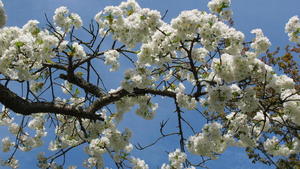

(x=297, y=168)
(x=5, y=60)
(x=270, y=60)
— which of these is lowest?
(x=5, y=60)

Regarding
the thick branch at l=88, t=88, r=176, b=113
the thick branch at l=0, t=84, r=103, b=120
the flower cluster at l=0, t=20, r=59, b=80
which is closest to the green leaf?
the flower cluster at l=0, t=20, r=59, b=80

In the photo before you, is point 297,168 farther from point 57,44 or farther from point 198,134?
point 57,44

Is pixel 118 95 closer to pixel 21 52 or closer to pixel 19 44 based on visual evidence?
pixel 21 52

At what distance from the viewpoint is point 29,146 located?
9.46m

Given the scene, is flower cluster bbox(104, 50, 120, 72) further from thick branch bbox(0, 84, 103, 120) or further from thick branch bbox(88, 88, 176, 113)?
thick branch bbox(0, 84, 103, 120)

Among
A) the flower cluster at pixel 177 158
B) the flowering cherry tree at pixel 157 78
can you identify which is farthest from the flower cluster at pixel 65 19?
the flower cluster at pixel 177 158

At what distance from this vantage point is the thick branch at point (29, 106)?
6.92 metres

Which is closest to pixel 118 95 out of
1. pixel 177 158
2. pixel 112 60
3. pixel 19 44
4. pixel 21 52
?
pixel 112 60

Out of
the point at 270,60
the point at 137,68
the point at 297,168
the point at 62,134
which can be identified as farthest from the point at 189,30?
the point at 270,60

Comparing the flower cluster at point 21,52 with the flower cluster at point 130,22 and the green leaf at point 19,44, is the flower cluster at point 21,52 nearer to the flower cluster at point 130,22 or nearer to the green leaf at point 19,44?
the green leaf at point 19,44

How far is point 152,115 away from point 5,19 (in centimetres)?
400

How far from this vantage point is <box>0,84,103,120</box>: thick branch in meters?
6.92

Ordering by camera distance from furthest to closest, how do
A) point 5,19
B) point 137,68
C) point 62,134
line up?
point 62,134, point 137,68, point 5,19

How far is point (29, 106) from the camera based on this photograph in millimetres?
6980
